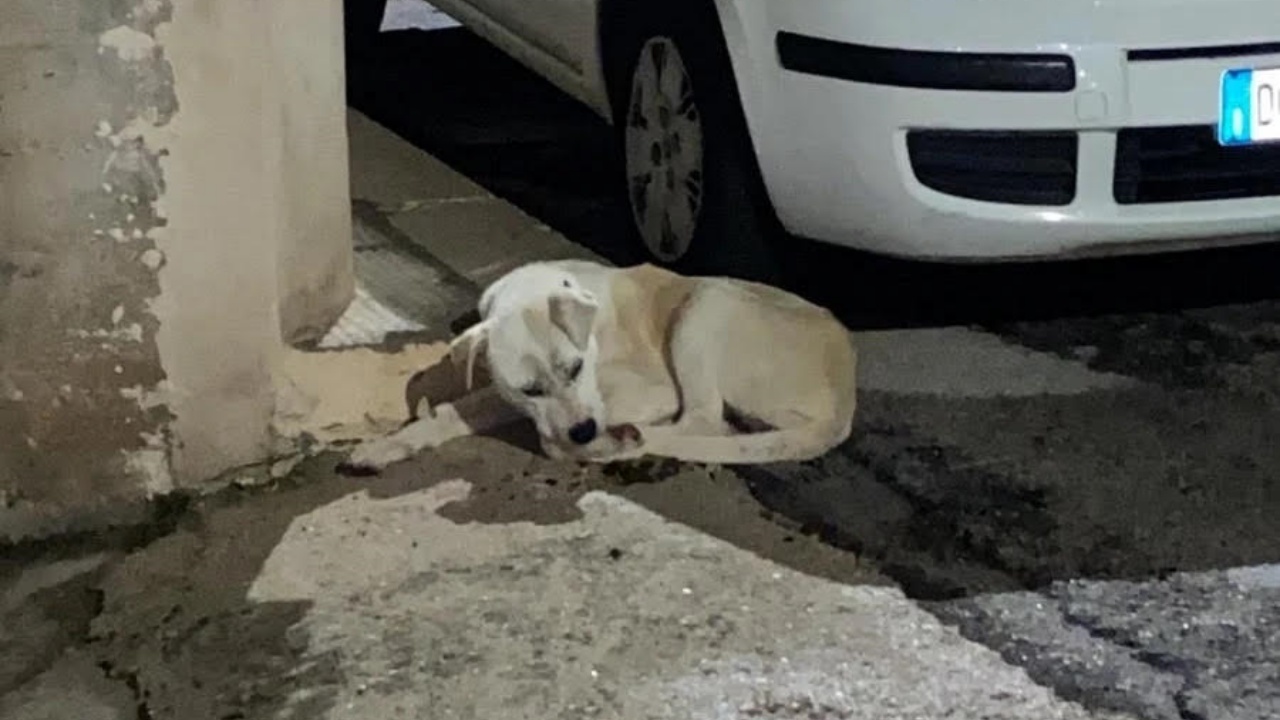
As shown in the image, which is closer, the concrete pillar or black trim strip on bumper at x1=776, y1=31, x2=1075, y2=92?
the concrete pillar

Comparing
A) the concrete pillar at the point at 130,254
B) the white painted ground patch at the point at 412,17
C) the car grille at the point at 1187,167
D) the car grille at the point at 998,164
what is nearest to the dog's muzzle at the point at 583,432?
the concrete pillar at the point at 130,254

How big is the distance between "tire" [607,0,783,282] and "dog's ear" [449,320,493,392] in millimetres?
707

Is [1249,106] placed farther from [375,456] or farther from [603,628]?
[375,456]

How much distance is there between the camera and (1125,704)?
112 inches

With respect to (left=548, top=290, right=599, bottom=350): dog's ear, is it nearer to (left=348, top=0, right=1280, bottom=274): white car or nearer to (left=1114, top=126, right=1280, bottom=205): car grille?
(left=348, top=0, right=1280, bottom=274): white car

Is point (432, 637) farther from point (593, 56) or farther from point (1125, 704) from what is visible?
point (593, 56)

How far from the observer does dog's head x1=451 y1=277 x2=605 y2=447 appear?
3559 millimetres

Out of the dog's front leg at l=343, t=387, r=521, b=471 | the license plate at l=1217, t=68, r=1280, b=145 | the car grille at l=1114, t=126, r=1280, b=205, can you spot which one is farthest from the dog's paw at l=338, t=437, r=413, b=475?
the license plate at l=1217, t=68, r=1280, b=145

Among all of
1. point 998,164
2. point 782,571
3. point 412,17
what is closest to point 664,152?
point 998,164

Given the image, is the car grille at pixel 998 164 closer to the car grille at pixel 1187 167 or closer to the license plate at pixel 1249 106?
the car grille at pixel 1187 167

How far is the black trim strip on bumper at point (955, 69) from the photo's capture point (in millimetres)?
3584

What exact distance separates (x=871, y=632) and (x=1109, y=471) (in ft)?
2.42

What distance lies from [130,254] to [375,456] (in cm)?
58

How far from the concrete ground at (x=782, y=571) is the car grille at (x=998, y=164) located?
1.39 ft
